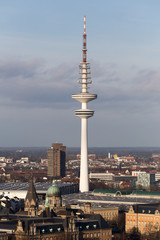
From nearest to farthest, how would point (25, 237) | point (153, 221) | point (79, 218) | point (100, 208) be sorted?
point (25, 237) < point (79, 218) < point (153, 221) < point (100, 208)

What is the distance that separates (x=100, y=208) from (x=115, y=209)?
254 cm

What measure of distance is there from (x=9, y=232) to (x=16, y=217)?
14.1 metres

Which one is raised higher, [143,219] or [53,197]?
→ [53,197]

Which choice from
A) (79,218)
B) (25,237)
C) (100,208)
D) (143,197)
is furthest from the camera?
(143,197)

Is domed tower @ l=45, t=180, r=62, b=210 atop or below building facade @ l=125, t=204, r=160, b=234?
atop

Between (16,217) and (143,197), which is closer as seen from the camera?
(16,217)

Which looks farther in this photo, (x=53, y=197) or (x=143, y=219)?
(x=53, y=197)

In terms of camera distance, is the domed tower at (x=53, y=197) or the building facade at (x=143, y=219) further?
the domed tower at (x=53, y=197)

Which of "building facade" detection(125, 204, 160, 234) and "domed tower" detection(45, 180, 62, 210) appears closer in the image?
"building facade" detection(125, 204, 160, 234)

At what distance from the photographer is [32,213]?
469 feet

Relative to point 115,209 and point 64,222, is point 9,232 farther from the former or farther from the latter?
point 115,209

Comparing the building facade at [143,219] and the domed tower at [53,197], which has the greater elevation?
the domed tower at [53,197]

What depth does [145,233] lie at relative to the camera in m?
141

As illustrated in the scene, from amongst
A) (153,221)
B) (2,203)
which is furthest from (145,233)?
(2,203)
